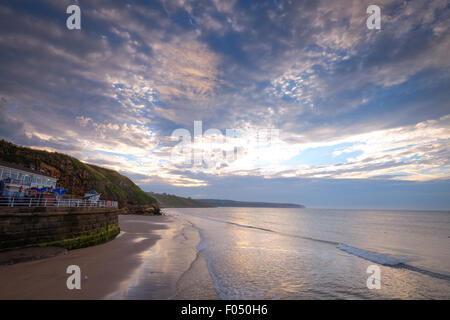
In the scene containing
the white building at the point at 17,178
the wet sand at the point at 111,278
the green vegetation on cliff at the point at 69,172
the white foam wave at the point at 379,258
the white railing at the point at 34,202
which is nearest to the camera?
the wet sand at the point at 111,278

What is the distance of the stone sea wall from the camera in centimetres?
1235

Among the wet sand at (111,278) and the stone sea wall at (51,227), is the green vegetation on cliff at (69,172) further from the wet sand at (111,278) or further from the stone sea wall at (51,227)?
the wet sand at (111,278)

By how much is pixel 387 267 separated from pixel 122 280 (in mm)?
18537

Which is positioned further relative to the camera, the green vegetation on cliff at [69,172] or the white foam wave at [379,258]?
the green vegetation on cliff at [69,172]

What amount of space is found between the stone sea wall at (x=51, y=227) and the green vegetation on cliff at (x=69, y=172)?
30.3 metres

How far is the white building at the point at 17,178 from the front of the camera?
20094mm

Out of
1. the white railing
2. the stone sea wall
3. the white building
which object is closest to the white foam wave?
the stone sea wall

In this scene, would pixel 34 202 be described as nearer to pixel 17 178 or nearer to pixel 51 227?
pixel 51 227

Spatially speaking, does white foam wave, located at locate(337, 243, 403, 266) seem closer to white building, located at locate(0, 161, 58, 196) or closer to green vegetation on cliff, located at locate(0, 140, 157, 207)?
white building, located at locate(0, 161, 58, 196)

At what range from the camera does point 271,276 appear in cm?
1293

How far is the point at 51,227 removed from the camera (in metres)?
14.6

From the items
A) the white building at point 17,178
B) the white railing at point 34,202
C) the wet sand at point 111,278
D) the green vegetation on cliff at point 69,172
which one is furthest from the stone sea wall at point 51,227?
the green vegetation on cliff at point 69,172
